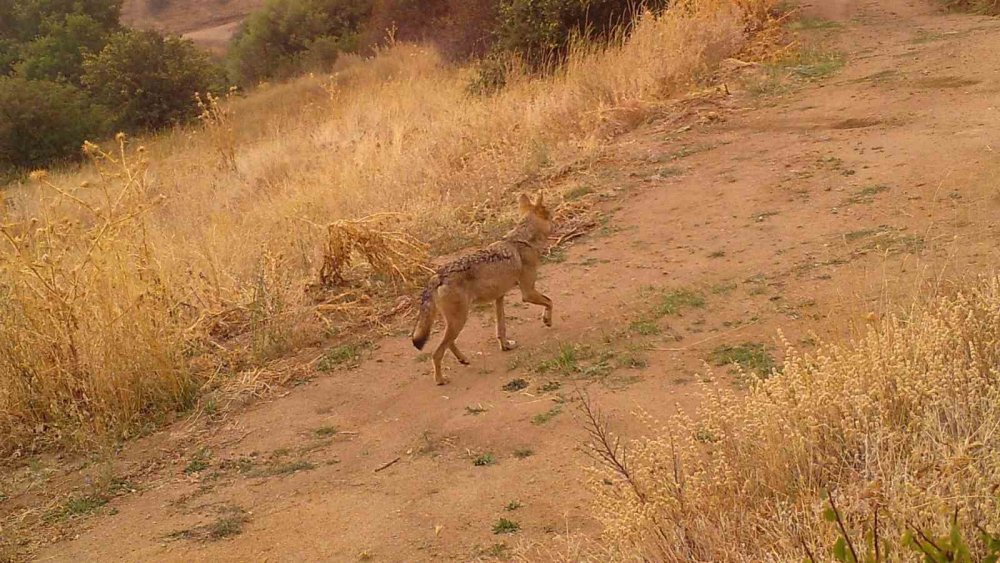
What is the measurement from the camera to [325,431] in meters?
6.30

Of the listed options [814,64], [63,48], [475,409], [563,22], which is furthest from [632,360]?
[63,48]

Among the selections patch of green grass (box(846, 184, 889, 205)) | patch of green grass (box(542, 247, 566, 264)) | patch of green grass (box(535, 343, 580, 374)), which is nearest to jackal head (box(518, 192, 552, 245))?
patch of green grass (box(542, 247, 566, 264))

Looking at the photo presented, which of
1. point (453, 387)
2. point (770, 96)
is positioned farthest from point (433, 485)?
point (770, 96)

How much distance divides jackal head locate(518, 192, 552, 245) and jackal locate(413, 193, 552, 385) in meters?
0.01

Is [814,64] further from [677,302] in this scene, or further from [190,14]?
[190,14]

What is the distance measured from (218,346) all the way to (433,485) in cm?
347

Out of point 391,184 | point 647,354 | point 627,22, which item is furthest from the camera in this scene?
point 627,22

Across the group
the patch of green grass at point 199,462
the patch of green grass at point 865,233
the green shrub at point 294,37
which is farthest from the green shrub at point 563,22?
the green shrub at point 294,37

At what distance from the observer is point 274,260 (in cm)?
857

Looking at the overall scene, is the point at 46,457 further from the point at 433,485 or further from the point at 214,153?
the point at 214,153

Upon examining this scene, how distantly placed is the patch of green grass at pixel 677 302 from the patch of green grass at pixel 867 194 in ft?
6.68

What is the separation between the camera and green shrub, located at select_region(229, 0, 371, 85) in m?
29.4

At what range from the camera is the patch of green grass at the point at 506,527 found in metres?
4.52

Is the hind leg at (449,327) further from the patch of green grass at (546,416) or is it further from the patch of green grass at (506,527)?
the patch of green grass at (506,527)
